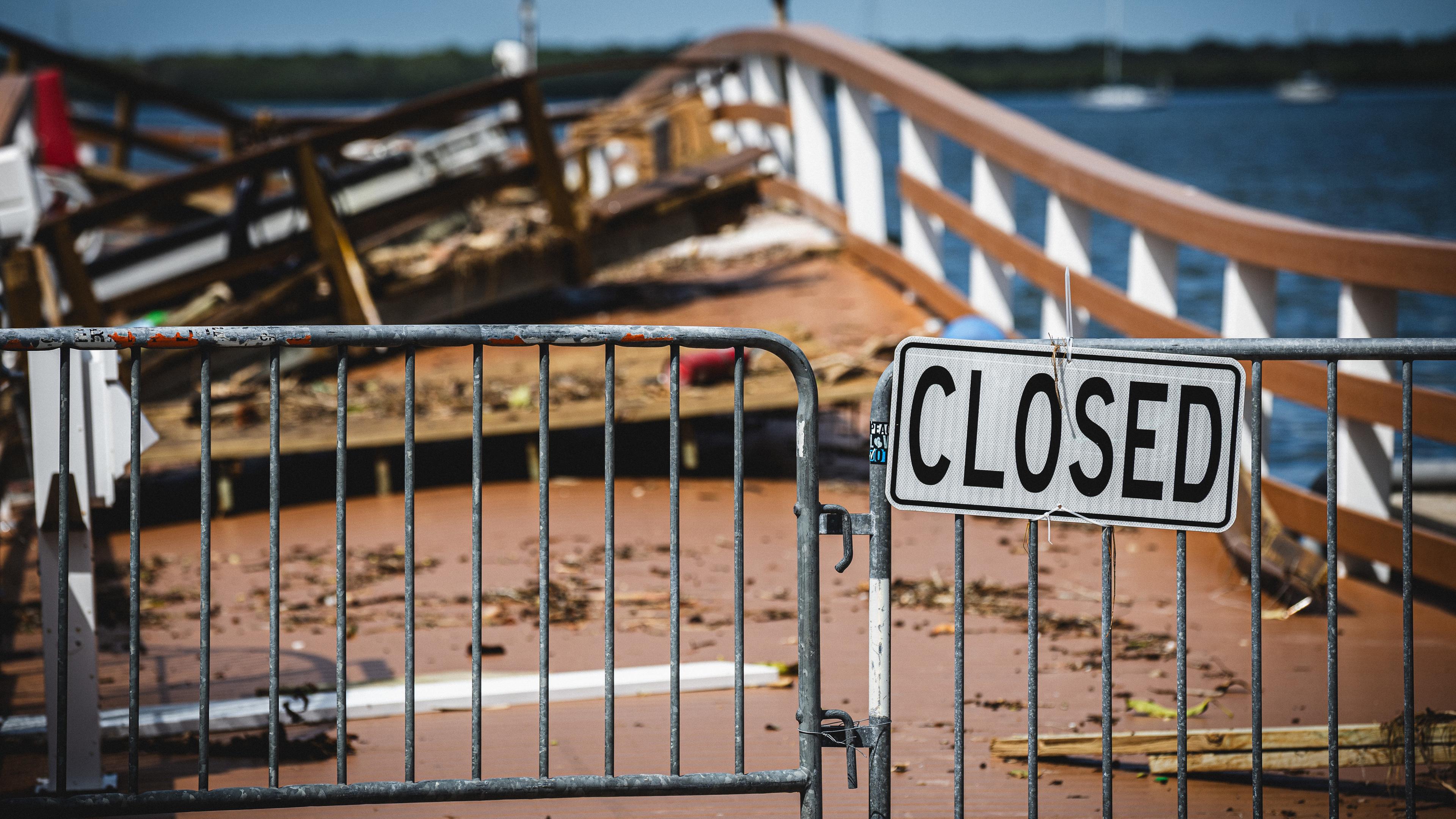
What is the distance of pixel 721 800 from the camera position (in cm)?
384

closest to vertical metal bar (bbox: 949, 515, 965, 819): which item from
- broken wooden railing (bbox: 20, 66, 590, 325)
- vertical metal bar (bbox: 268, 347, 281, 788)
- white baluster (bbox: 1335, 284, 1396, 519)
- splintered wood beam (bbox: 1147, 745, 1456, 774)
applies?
splintered wood beam (bbox: 1147, 745, 1456, 774)

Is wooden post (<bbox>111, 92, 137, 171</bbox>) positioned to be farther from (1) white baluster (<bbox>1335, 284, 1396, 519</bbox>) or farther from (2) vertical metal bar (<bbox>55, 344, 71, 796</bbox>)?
(1) white baluster (<bbox>1335, 284, 1396, 519</bbox>)

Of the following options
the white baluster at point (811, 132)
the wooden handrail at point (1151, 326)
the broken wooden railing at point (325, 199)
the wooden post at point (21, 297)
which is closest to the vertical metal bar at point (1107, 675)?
the wooden handrail at point (1151, 326)

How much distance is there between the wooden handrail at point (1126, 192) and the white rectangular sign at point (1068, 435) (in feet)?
6.46

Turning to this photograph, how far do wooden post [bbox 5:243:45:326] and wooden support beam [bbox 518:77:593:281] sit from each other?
132 inches

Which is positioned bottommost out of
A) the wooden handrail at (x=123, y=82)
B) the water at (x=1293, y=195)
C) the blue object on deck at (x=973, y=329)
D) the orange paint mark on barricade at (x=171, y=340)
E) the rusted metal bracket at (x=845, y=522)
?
the water at (x=1293, y=195)

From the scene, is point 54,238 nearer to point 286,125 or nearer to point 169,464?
point 169,464

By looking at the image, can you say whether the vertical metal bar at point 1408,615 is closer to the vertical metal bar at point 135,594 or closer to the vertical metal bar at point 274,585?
the vertical metal bar at point 274,585

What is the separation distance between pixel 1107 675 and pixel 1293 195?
188ft

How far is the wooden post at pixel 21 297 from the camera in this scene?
7336 mm

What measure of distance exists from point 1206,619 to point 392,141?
51.3 ft

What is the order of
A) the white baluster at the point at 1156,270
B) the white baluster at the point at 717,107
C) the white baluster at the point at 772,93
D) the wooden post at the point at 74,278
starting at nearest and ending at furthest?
the white baluster at the point at 1156,270, the wooden post at the point at 74,278, the white baluster at the point at 772,93, the white baluster at the point at 717,107

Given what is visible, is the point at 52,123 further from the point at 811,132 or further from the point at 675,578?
the point at 675,578

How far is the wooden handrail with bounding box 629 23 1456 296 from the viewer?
510 centimetres
